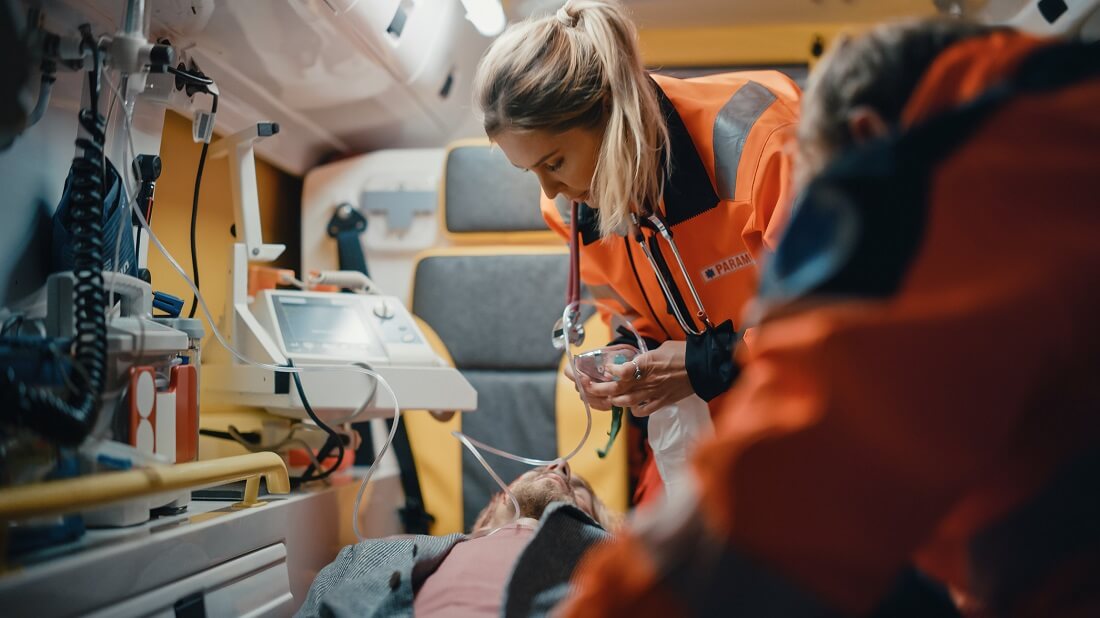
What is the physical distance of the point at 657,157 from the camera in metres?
1.63

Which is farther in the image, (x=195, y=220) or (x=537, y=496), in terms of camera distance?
(x=195, y=220)

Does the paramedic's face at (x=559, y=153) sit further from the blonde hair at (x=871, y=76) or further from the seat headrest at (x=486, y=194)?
the seat headrest at (x=486, y=194)

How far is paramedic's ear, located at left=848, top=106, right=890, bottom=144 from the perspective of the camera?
2.36 feet

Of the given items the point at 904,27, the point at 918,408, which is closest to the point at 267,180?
the point at 904,27

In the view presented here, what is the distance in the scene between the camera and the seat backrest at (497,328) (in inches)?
97.3

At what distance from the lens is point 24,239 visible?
143 cm

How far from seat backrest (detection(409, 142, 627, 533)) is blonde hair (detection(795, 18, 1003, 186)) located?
1639 millimetres

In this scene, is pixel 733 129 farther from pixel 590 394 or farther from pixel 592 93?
pixel 590 394

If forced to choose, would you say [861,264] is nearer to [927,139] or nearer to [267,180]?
[927,139]

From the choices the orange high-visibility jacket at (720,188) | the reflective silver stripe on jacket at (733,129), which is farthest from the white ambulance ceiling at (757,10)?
the reflective silver stripe on jacket at (733,129)

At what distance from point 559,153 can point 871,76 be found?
2.88 feet

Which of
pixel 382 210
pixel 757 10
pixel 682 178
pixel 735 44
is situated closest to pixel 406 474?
pixel 382 210

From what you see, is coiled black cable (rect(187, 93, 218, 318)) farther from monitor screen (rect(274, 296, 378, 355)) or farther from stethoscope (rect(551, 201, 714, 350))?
stethoscope (rect(551, 201, 714, 350))

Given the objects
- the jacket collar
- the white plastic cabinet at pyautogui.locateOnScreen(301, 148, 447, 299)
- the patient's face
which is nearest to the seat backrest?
the white plastic cabinet at pyautogui.locateOnScreen(301, 148, 447, 299)
